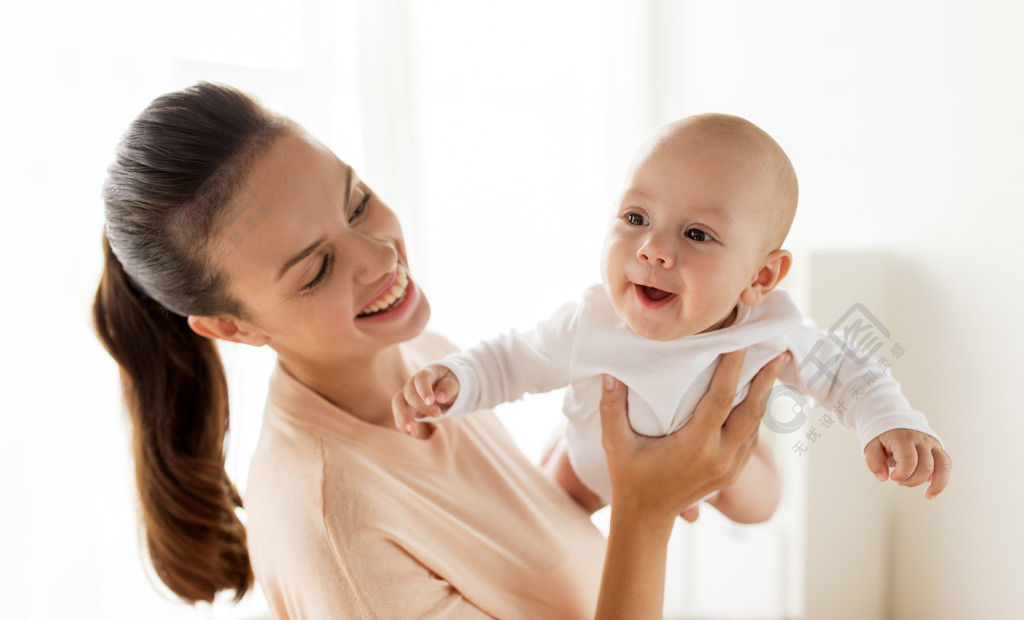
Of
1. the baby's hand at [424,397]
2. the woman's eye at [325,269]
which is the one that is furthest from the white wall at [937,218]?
the woman's eye at [325,269]

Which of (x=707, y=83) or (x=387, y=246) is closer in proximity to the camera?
(x=387, y=246)

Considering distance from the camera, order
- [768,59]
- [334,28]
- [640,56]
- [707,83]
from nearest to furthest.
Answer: [768,59], [334,28], [707,83], [640,56]

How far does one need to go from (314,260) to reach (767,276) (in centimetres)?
65

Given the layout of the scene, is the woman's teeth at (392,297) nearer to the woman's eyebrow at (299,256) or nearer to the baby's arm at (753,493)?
the woman's eyebrow at (299,256)

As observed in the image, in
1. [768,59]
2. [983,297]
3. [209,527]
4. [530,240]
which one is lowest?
[209,527]

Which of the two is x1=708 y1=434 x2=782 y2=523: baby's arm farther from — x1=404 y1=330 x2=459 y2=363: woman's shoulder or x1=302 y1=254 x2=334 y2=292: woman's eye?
x1=302 y1=254 x2=334 y2=292: woman's eye

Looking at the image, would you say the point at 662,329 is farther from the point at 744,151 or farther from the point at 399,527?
the point at 399,527

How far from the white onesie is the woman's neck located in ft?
0.58

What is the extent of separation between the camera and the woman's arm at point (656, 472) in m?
0.98

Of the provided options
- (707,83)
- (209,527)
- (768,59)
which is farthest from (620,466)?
(707,83)

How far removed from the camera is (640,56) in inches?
93.7

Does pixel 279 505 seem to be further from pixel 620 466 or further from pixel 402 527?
pixel 620 466

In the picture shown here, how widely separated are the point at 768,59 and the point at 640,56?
624mm

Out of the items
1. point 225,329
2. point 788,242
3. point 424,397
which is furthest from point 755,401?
point 788,242
